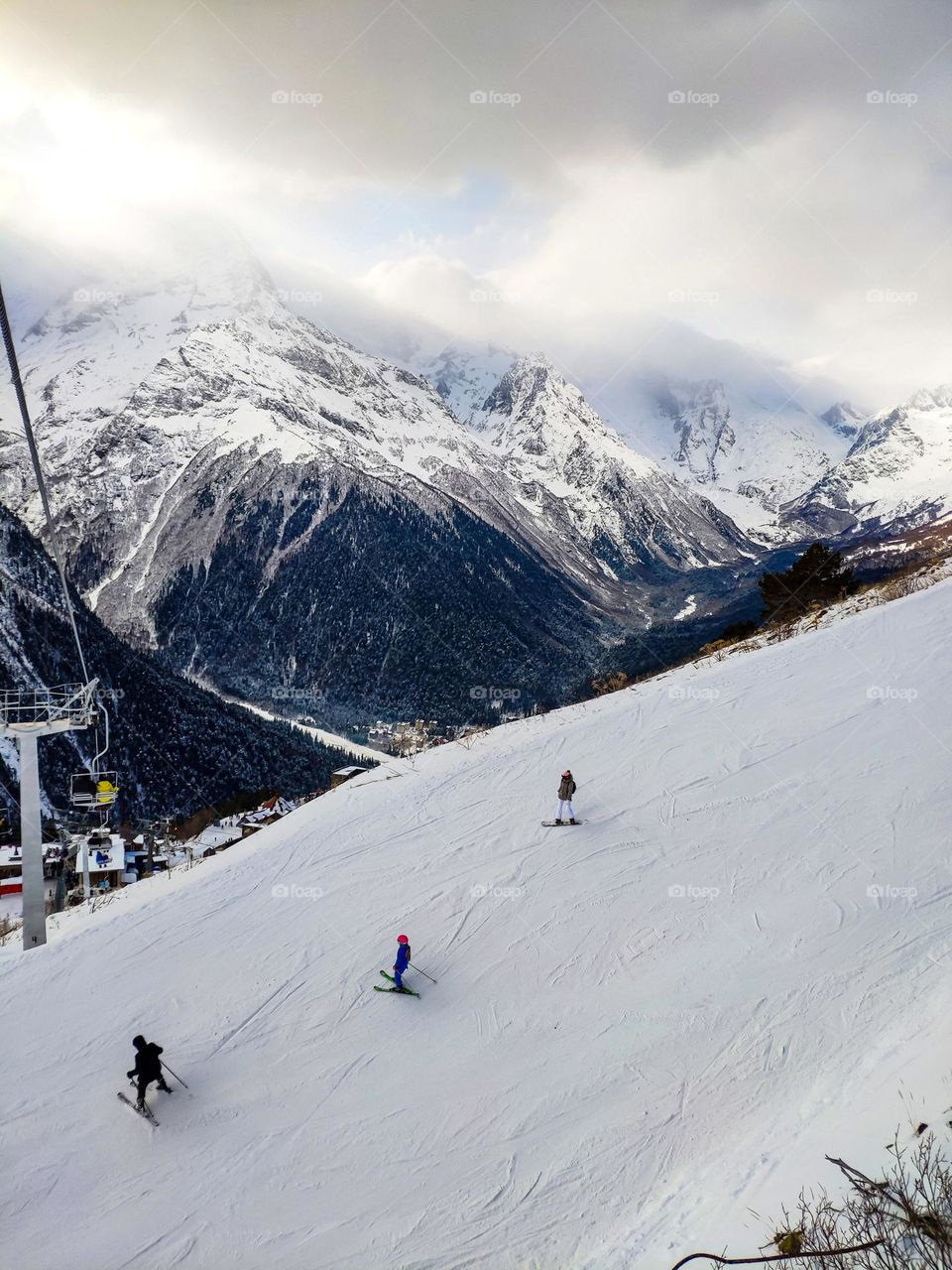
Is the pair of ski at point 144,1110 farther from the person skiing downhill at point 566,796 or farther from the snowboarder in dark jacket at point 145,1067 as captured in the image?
the person skiing downhill at point 566,796

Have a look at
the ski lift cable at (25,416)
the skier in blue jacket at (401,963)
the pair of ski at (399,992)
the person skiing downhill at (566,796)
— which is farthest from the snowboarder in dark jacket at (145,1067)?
the person skiing downhill at (566,796)

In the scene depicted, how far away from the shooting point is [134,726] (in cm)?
8944

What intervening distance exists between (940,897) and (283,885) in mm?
11953

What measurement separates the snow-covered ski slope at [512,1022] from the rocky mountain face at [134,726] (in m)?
74.0

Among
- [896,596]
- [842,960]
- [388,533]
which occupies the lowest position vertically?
[842,960]

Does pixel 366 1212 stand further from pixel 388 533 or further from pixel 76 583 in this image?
pixel 76 583

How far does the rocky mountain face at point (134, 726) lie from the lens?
83000 mm

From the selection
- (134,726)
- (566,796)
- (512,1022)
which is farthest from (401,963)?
(134,726)

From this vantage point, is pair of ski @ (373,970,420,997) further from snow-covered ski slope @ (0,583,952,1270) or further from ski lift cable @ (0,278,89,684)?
ski lift cable @ (0,278,89,684)

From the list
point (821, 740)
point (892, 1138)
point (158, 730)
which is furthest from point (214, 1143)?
point (158, 730)

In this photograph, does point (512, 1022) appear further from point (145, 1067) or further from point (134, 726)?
point (134, 726)

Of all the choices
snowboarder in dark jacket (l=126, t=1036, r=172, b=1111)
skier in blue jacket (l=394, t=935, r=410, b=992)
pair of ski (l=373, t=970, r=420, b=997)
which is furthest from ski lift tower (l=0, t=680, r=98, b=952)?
skier in blue jacket (l=394, t=935, r=410, b=992)

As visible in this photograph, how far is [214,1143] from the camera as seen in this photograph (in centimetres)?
928

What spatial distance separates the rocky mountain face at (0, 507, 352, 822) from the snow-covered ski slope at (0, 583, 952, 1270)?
7404cm
